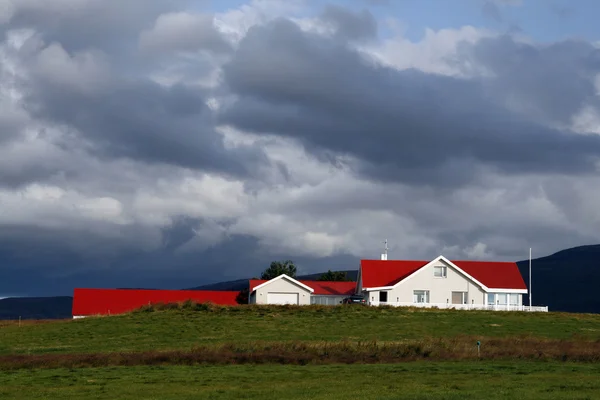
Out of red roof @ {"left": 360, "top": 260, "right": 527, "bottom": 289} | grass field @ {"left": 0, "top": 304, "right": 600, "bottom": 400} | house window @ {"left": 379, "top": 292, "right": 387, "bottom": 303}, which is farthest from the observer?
red roof @ {"left": 360, "top": 260, "right": 527, "bottom": 289}

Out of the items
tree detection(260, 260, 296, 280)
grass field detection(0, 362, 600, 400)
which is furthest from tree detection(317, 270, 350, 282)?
grass field detection(0, 362, 600, 400)

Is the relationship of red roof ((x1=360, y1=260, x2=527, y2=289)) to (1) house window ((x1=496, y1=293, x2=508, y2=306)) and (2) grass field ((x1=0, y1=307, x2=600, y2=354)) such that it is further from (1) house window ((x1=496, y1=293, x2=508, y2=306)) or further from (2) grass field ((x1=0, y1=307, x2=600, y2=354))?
(2) grass field ((x1=0, y1=307, x2=600, y2=354))

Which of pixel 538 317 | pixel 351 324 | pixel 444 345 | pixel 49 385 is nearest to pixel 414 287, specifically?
pixel 538 317

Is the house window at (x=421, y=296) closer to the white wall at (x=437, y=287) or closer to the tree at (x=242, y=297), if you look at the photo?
the white wall at (x=437, y=287)

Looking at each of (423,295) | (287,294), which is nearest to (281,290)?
(287,294)

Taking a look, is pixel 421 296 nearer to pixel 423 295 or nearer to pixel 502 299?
pixel 423 295

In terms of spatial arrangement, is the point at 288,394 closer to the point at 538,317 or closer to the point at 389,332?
the point at 389,332

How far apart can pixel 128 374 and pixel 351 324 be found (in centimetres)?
3078

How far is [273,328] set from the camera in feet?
200

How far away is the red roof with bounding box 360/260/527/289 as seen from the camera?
90562 millimetres

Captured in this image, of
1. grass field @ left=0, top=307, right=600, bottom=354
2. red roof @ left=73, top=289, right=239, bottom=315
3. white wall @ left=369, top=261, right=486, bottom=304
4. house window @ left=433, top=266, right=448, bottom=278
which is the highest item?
house window @ left=433, top=266, right=448, bottom=278

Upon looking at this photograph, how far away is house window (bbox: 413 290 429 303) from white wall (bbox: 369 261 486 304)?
0.31 metres

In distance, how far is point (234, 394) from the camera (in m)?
28.2

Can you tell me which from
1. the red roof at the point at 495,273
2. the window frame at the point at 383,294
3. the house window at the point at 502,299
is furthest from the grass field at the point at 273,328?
the red roof at the point at 495,273
